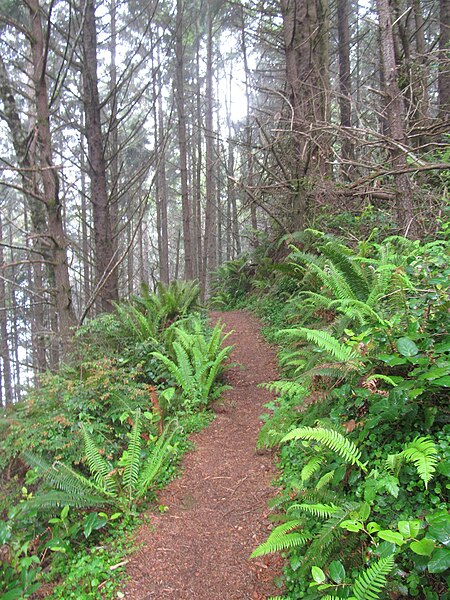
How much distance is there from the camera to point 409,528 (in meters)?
1.50

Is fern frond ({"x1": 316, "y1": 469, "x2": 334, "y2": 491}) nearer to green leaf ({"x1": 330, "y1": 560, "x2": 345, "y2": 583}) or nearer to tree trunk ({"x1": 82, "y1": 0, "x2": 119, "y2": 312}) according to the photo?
green leaf ({"x1": 330, "y1": 560, "x2": 345, "y2": 583})

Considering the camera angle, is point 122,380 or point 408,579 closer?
point 408,579

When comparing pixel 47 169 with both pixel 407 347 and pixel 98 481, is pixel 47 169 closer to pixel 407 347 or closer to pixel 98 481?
pixel 98 481

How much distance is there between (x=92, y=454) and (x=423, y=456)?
2.44 m

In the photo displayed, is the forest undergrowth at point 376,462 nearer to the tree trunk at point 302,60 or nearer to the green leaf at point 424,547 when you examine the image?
the green leaf at point 424,547

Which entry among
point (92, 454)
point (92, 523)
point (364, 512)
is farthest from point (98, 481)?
point (364, 512)

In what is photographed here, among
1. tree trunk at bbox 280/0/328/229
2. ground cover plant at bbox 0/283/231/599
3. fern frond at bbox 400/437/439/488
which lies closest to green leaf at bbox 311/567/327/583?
fern frond at bbox 400/437/439/488

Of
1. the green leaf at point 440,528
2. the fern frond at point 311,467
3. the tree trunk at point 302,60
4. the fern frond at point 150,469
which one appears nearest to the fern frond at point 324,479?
the fern frond at point 311,467

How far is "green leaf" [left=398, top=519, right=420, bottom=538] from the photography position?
1.48m

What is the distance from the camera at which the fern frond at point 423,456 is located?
1.61 meters

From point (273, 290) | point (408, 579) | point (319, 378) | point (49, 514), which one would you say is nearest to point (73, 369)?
point (49, 514)

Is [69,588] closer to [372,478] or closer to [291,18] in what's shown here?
[372,478]

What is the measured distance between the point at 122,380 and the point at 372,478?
334cm

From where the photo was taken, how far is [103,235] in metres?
5.65
